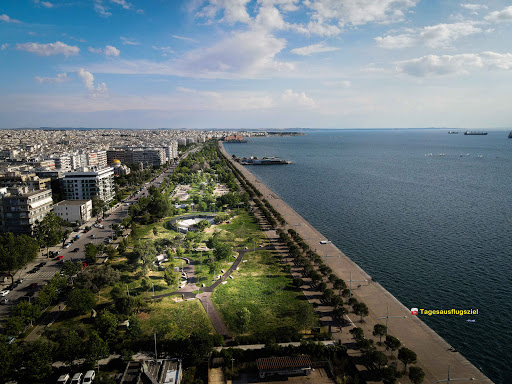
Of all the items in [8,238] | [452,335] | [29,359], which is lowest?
[452,335]

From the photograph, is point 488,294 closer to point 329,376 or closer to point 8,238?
point 329,376

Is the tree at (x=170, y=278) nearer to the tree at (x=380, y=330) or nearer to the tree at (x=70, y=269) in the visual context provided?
the tree at (x=70, y=269)

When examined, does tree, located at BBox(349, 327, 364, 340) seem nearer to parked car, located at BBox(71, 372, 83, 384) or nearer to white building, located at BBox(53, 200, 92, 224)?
parked car, located at BBox(71, 372, 83, 384)

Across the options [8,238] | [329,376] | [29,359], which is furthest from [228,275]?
[8,238]

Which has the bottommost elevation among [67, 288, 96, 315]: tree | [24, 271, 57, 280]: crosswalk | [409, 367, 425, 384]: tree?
[24, 271, 57, 280]: crosswalk

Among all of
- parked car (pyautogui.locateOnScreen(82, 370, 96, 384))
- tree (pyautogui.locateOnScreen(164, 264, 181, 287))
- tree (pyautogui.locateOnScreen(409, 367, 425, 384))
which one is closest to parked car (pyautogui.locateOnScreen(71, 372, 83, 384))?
parked car (pyautogui.locateOnScreen(82, 370, 96, 384))

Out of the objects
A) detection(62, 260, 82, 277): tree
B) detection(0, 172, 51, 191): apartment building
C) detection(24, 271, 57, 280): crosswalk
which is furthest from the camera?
detection(0, 172, 51, 191): apartment building

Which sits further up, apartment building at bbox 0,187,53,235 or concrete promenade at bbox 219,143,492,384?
apartment building at bbox 0,187,53,235
